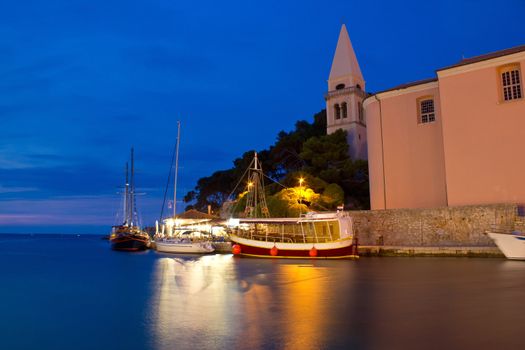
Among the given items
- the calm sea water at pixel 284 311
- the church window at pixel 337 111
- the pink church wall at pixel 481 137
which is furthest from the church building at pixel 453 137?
the church window at pixel 337 111

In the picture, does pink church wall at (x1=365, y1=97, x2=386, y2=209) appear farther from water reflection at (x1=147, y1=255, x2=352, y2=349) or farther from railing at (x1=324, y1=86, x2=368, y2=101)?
railing at (x1=324, y1=86, x2=368, y2=101)

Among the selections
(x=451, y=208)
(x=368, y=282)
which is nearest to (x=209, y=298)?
(x=368, y=282)

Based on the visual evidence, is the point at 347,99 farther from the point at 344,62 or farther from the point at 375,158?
the point at 375,158

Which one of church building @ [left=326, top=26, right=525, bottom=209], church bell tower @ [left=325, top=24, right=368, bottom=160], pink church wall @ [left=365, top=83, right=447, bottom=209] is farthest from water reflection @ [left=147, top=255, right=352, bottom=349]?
church bell tower @ [left=325, top=24, right=368, bottom=160]

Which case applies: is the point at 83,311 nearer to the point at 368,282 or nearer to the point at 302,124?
the point at 368,282

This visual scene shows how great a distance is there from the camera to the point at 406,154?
23.8m

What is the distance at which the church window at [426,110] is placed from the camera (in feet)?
76.5

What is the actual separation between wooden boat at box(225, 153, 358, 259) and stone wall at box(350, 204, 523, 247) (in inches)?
48.7

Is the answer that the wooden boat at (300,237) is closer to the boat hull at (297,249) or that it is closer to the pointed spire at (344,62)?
the boat hull at (297,249)

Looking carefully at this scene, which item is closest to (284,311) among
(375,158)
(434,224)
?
(434,224)

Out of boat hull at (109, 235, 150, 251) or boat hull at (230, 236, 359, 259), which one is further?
boat hull at (109, 235, 150, 251)

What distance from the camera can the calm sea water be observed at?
22.5 ft

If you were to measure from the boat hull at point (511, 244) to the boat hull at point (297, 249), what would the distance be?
633 centimetres

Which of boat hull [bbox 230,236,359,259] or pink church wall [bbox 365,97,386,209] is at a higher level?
pink church wall [bbox 365,97,386,209]
